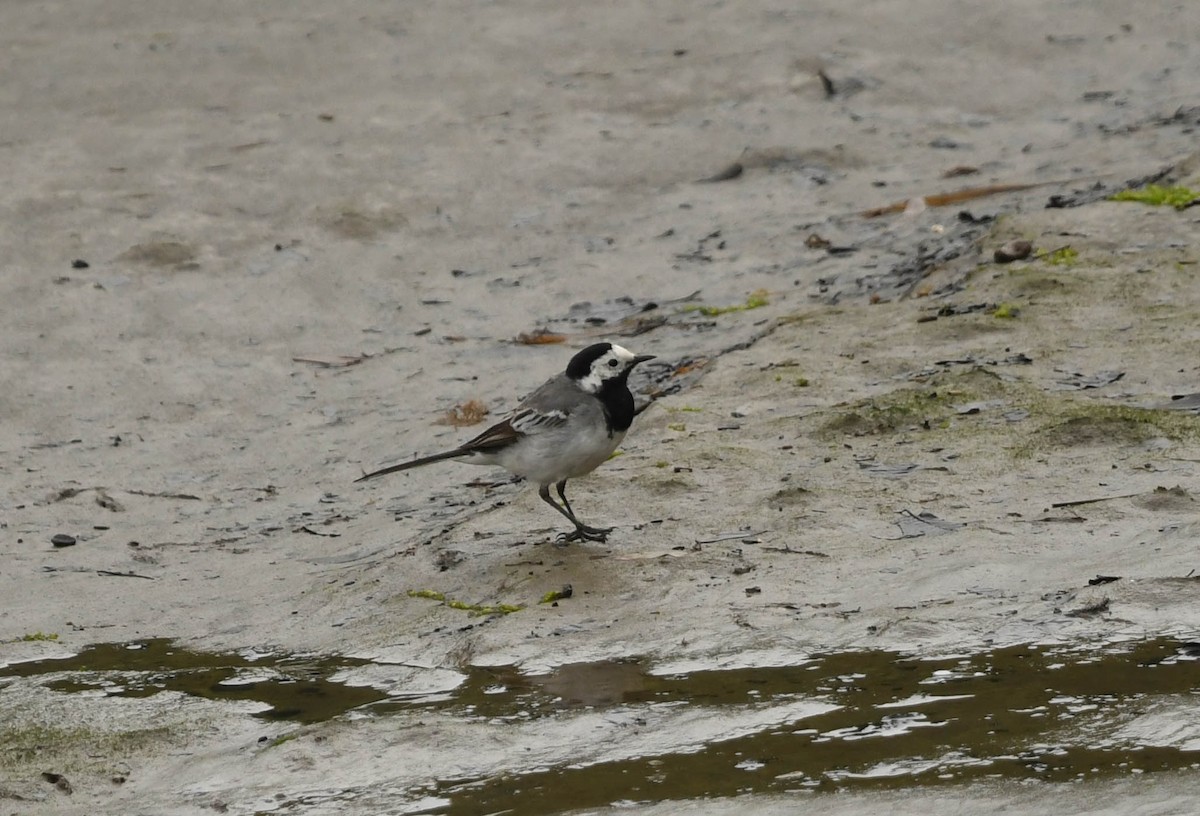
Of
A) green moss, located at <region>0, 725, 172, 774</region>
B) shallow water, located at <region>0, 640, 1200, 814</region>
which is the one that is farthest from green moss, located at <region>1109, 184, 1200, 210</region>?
green moss, located at <region>0, 725, 172, 774</region>

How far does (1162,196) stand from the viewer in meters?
9.17

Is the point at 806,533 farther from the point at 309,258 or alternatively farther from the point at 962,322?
the point at 309,258

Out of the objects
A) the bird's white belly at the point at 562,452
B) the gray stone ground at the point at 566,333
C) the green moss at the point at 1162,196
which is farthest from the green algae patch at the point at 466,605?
the green moss at the point at 1162,196

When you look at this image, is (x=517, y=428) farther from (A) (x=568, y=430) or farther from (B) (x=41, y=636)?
(B) (x=41, y=636)

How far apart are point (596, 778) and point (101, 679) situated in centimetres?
206

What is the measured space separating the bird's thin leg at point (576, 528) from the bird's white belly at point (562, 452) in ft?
0.26

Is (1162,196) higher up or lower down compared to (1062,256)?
higher up

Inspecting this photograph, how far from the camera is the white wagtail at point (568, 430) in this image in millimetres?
6465

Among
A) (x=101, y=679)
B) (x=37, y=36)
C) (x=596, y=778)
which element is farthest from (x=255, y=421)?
(x=37, y=36)

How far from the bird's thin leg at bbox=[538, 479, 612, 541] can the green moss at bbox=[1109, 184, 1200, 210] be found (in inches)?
167

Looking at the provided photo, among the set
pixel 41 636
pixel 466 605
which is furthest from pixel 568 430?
pixel 41 636

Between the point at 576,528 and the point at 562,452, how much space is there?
0.30 meters

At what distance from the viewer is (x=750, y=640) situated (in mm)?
5164

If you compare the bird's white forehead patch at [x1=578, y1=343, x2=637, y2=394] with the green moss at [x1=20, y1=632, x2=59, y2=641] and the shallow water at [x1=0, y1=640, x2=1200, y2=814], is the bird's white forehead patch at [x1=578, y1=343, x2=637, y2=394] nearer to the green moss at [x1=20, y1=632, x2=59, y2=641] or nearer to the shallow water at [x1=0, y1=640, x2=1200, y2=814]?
the shallow water at [x1=0, y1=640, x2=1200, y2=814]
